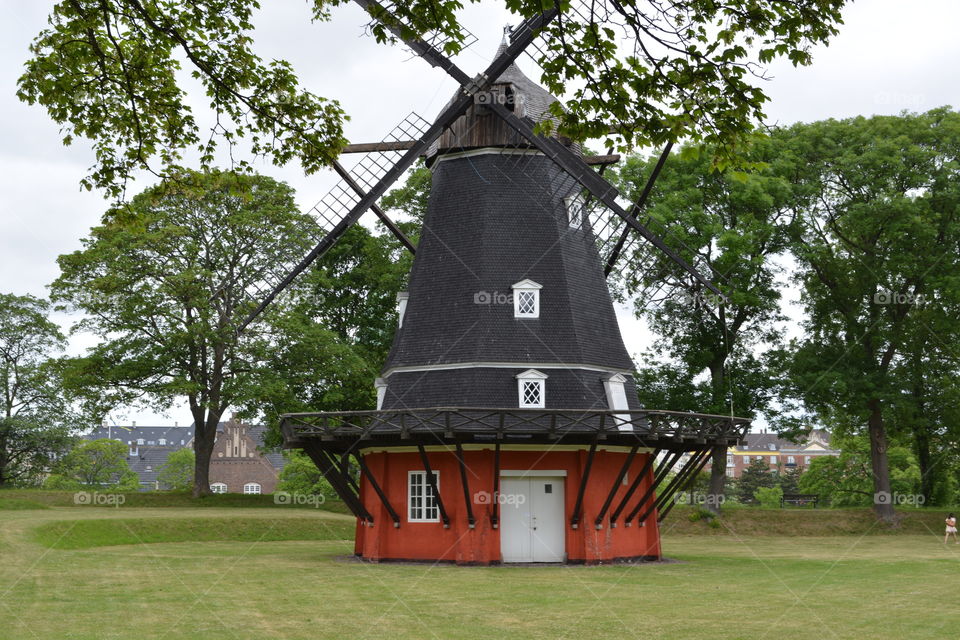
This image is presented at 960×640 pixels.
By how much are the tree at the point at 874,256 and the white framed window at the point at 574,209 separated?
42.3 feet

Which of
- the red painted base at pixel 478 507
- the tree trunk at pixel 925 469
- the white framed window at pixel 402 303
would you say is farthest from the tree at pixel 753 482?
the red painted base at pixel 478 507

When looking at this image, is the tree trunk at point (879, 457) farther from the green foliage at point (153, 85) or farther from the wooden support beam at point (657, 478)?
the green foliage at point (153, 85)

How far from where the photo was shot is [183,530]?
30.1m

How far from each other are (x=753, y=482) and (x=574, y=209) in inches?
2488

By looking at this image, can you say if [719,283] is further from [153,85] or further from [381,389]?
[153,85]

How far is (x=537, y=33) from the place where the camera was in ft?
26.8

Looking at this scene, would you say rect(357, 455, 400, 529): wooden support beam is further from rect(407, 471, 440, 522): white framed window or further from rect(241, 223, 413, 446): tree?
rect(241, 223, 413, 446): tree

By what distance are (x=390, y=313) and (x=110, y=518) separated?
14286 millimetres

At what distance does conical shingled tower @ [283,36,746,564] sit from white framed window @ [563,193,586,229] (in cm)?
6

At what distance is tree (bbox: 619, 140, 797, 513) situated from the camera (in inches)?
1348

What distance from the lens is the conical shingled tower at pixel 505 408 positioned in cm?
2177

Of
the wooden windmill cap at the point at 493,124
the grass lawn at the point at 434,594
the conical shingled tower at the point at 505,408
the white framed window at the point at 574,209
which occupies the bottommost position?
the grass lawn at the point at 434,594

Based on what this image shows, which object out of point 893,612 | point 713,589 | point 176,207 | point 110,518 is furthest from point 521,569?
point 176,207

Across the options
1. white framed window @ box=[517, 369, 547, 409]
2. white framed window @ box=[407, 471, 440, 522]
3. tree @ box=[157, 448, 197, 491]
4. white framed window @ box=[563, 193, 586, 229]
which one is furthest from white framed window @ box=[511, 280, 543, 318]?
tree @ box=[157, 448, 197, 491]
